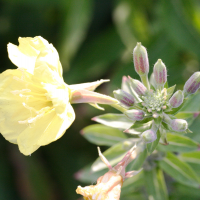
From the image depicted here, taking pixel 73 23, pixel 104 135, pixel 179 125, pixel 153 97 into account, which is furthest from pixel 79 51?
pixel 179 125

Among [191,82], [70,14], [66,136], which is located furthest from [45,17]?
[191,82]

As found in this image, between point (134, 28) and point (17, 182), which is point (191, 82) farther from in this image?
point (17, 182)

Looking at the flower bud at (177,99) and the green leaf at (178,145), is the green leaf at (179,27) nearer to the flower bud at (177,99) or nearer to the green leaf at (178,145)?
the green leaf at (178,145)

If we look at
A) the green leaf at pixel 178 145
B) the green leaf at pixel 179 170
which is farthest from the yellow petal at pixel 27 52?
the green leaf at pixel 179 170

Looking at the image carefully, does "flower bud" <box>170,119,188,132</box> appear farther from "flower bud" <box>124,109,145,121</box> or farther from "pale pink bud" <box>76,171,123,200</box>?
"pale pink bud" <box>76,171,123,200</box>

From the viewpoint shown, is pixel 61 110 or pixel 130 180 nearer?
pixel 61 110

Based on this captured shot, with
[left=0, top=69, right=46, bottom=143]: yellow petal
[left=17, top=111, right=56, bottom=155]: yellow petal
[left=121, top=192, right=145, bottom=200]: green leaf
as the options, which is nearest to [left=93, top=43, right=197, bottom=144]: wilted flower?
[left=17, top=111, right=56, bottom=155]: yellow petal

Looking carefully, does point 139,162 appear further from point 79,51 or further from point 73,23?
point 79,51
